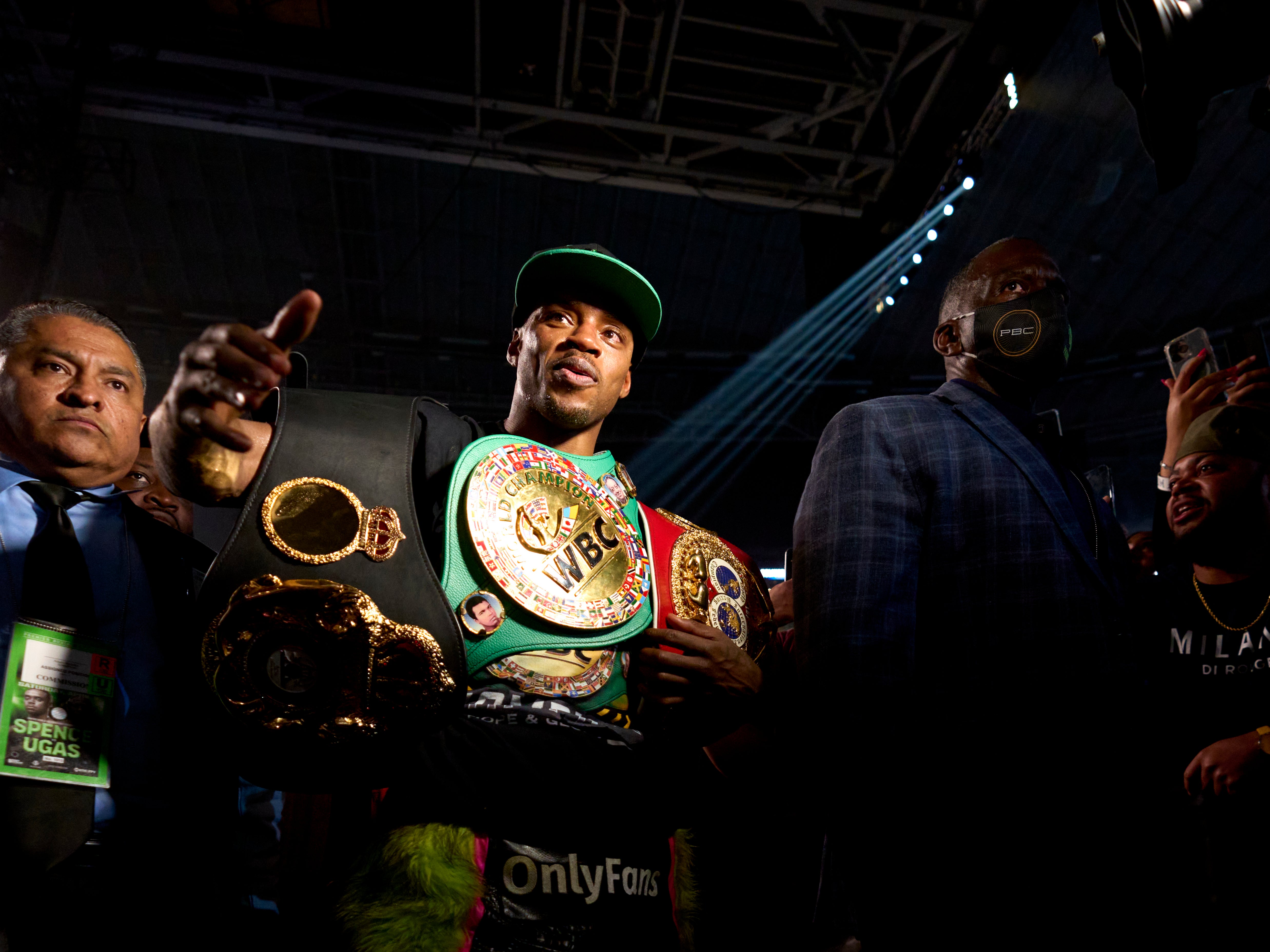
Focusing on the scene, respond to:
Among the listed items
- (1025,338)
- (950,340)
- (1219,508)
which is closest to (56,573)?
(950,340)

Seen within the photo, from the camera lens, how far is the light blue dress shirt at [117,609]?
5.57 feet

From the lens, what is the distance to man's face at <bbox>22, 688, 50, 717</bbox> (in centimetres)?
156

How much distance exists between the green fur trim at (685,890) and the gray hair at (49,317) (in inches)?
62.6

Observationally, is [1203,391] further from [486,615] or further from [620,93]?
[620,93]

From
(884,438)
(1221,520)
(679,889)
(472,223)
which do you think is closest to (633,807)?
(679,889)

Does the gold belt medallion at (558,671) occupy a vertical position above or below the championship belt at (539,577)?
below

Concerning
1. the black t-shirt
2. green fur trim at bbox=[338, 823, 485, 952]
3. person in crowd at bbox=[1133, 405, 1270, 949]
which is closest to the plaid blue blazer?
person in crowd at bbox=[1133, 405, 1270, 949]

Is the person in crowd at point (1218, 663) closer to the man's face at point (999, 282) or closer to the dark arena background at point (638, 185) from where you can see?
the man's face at point (999, 282)

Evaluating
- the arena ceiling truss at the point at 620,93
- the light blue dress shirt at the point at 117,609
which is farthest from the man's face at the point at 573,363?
the arena ceiling truss at the point at 620,93

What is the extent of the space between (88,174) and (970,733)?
7.75 m

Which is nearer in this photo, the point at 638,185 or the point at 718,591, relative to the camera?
the point at 718,591

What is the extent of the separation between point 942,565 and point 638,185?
17.4ft

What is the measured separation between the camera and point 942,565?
5.43 ft

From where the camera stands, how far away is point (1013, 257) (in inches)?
83.1
